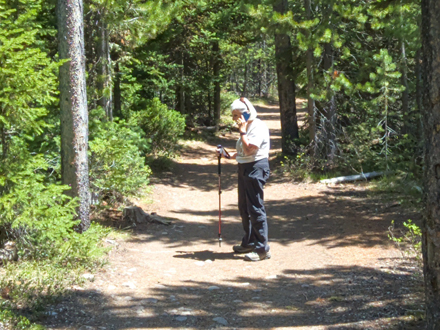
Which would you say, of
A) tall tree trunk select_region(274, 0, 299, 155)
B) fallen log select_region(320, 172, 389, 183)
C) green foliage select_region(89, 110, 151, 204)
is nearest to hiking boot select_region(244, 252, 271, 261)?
green foliage select_region(89, 110, 151, 204)

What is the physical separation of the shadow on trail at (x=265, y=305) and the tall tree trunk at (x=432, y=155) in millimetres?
720

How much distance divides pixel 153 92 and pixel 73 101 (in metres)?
13.0

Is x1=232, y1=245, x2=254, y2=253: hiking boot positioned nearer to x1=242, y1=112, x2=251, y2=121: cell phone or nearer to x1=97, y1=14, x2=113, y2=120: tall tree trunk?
x1=242, y1=112, x2=251, y2=121: cell phone

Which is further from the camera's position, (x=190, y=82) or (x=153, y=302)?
A: (x=190, y=82)

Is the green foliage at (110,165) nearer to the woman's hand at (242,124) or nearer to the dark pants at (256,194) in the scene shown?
the dark pants at (256,194)

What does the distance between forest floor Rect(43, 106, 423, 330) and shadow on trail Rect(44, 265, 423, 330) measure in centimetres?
1

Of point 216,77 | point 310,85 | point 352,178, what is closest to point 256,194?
point 352,178

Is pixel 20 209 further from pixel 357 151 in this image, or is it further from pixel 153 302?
pixel 357 151

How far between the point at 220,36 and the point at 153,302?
57.3 feet

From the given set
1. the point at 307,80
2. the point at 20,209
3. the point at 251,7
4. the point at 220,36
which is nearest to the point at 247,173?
the point at 20,209

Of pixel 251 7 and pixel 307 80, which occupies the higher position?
pixel 251 7

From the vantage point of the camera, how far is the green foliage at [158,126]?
645 inches

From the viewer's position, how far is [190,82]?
22.2 metres

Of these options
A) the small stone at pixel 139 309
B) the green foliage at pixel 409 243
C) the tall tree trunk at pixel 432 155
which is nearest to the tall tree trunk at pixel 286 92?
the green foliage at pixel 409 243
